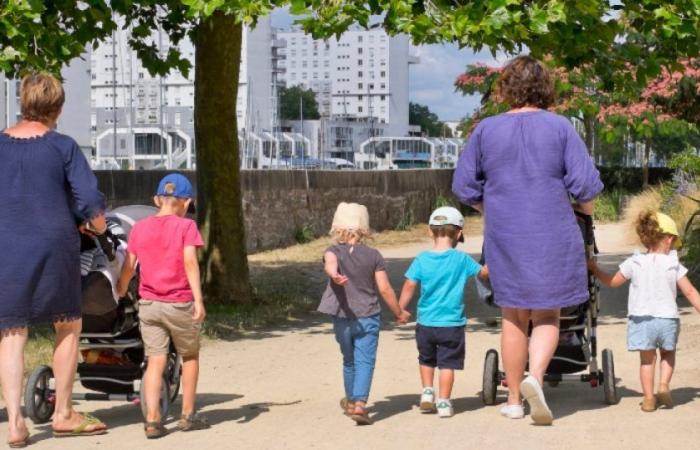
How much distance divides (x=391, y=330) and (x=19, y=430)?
21.7 feet

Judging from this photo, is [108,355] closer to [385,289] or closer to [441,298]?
[385,289]

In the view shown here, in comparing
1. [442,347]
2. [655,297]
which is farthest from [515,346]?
[655,297]

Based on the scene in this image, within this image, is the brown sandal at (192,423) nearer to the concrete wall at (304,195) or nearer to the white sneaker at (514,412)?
the white sneaker at (514,412)

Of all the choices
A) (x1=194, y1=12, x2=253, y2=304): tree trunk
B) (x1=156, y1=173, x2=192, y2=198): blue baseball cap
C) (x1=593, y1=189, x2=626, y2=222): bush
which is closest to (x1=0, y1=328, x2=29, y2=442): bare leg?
(x1=156, y1=173, x2=192, y2=198): blue baseball cap

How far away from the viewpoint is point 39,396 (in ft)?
28.1

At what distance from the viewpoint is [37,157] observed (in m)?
7.92

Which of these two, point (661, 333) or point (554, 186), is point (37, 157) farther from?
point (661, 333)

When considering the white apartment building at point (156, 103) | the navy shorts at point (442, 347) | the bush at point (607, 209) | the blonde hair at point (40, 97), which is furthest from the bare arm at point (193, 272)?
the white apartment building at point (156, 103)

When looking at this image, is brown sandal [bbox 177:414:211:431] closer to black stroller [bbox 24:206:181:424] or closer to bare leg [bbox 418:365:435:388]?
black stroller [bbox 24:206:181:424]

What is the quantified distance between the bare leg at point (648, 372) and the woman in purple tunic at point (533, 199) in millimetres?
721

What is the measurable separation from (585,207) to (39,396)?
10.5 feet

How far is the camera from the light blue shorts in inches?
349

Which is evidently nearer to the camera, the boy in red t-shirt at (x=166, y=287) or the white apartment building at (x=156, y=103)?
the boy in red t-shirt at (x=166, y=287)

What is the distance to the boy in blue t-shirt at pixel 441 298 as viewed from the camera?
29.1ft
